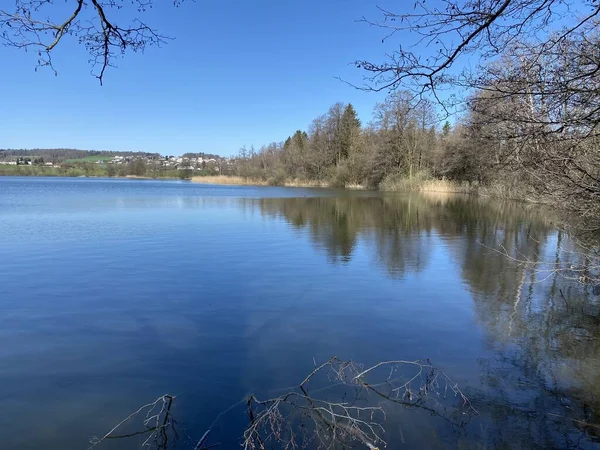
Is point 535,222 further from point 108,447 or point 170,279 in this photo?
point 108,447

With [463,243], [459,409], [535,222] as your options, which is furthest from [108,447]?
[535,222]

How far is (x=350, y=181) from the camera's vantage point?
174 ft

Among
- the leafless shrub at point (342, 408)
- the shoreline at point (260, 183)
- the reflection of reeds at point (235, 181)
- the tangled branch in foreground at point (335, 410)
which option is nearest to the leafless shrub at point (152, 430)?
the tangled branch in foreground at point (335, 410)

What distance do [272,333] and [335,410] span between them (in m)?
1.95

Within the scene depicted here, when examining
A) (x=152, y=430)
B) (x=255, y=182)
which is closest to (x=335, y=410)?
(x=152, y=430)

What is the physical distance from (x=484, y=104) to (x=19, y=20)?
4.07m

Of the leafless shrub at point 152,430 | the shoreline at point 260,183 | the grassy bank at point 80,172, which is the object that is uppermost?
the grassy bank at point 80,172

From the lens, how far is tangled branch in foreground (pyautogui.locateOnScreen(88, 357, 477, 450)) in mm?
3586

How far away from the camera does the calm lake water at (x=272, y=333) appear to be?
3918mm

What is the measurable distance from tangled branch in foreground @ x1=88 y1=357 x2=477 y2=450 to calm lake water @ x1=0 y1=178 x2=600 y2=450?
91 millimetres

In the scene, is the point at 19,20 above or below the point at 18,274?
above

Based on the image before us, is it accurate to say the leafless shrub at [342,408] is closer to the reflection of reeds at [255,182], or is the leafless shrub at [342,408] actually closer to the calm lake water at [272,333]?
the calm lake water at [272,333]

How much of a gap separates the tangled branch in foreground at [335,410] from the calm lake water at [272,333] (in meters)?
0.09

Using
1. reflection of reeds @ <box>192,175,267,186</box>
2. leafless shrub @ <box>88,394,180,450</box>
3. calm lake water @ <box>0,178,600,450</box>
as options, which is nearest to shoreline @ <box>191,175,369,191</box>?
reflection of reeds @ <box>192,175,267,186</box>
